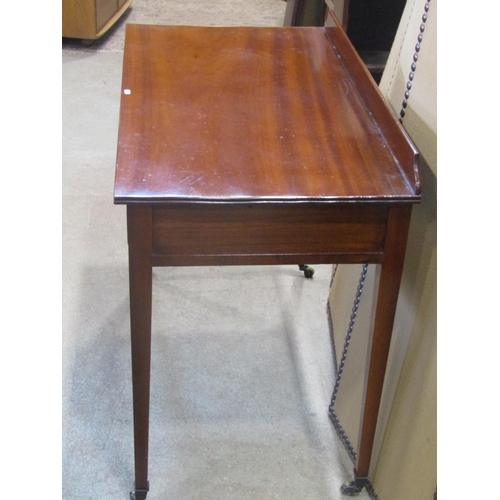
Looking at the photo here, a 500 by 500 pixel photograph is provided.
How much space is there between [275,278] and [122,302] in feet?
1.34

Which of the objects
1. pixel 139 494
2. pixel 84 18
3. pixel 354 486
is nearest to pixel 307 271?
pixel 354 486

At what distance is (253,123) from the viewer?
98 cm

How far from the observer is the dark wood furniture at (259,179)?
2.74 feet

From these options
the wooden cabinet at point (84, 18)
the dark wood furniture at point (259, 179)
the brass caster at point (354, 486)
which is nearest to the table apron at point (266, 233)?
the dark wood furniture at point (259, 179)

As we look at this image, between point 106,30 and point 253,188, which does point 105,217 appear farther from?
point 106,30

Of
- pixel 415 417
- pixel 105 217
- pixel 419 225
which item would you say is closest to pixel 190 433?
pixel 415 417

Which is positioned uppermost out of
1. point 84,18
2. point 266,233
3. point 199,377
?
point 266,233

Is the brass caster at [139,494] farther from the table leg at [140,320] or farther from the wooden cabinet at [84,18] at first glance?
the wooden cabinet at [84,18]

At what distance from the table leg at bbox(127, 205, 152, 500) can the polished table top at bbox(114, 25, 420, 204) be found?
0.05 m

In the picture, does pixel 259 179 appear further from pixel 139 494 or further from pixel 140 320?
pixel 139 494

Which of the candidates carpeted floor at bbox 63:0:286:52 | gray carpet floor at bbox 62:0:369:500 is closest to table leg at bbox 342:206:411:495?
gray carpet floor at bbox 62:0:369:500

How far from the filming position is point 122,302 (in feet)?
5.34

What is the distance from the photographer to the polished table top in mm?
838

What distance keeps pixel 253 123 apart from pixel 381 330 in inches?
14.5
